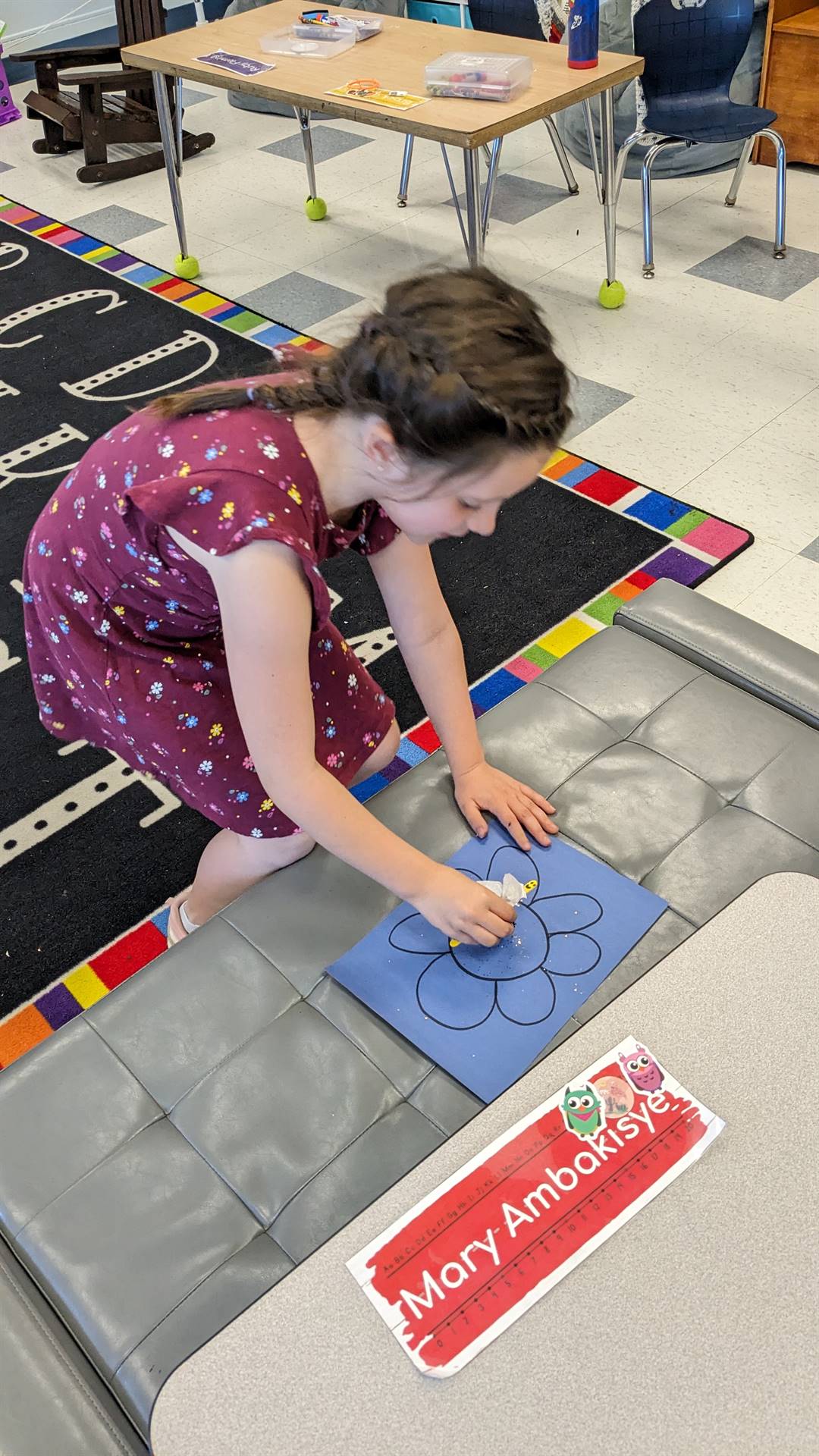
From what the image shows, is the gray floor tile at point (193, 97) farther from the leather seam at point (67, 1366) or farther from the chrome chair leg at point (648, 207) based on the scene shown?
the leather seam at point (67, 1366)

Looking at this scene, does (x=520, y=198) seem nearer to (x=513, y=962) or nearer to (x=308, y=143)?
(x=308, y=143)

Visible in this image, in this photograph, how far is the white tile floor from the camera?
7.68ft

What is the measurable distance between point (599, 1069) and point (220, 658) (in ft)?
2.20

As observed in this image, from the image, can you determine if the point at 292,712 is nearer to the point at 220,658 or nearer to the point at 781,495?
the point at 220,658

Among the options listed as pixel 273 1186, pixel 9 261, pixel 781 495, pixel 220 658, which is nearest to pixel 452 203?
pixel 9 261

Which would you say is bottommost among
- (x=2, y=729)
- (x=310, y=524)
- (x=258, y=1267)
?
(x=2, y=729)

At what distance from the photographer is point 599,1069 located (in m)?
0.82

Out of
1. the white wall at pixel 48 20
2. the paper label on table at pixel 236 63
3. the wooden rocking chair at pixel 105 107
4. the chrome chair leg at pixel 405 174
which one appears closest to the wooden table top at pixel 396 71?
the paper label on table at pixel 236 63

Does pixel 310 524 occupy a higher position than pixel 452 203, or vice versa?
pixel 310 524

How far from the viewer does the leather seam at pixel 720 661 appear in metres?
1.33

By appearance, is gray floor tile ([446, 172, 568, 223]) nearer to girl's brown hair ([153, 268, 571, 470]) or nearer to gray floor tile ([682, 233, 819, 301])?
gray floor tile ([682, 233, 819, 301])

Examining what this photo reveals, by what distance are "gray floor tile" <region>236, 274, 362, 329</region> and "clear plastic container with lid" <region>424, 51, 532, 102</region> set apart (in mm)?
630

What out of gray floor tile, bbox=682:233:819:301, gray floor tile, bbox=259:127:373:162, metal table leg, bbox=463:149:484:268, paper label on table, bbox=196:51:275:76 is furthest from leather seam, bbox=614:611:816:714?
gray floor tile, bbox=259:127:373:162

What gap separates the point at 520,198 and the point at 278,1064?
328cm
